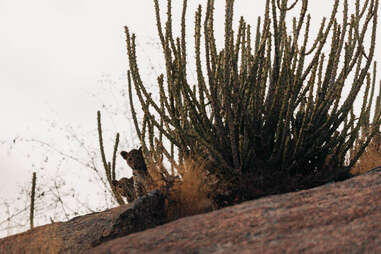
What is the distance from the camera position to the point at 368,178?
229cm

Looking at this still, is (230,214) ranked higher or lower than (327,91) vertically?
lower

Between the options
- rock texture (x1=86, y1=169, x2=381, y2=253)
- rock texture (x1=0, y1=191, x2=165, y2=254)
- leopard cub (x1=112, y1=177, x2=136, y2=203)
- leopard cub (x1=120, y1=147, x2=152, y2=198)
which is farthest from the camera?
leopard cub (x1=112, y1=177, x2=136, y2=203)

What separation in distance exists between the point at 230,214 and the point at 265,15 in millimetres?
1404

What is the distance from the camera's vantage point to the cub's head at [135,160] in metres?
2.96

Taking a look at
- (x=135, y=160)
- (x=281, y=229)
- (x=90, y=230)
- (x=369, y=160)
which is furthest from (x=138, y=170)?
(x=369, y=160)

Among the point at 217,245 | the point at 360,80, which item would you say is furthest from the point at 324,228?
the point at 360,80

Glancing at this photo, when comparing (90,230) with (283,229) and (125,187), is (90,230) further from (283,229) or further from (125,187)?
(283,229)

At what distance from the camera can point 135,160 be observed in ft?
9.75

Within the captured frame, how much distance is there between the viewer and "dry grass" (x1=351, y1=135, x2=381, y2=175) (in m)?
3.12

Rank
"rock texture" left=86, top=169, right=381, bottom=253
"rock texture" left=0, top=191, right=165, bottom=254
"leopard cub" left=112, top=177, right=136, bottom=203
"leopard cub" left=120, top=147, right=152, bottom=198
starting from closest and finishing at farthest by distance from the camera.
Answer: "rock texture" left=86, top=169, right=381, bottom=253 → "rock texture" left=0, top=191, right=165, bottom=254 → "leopard cub" left=120, top=147, right=152, bottom=198 → "leopard cub" left=112, top=177, right=136, bottom=203

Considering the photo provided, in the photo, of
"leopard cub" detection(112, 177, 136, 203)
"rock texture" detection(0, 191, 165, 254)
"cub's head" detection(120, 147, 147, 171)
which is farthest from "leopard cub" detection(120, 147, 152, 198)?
"rock texture" detection(0, 191, 165, 254)

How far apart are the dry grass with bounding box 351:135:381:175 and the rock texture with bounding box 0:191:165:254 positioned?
1438mm

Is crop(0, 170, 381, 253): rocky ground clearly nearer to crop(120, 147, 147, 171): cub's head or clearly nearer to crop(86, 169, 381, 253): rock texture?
crop(86, 169, 381, 253): rock texture

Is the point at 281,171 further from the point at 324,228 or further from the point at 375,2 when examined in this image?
the point at 375,2
